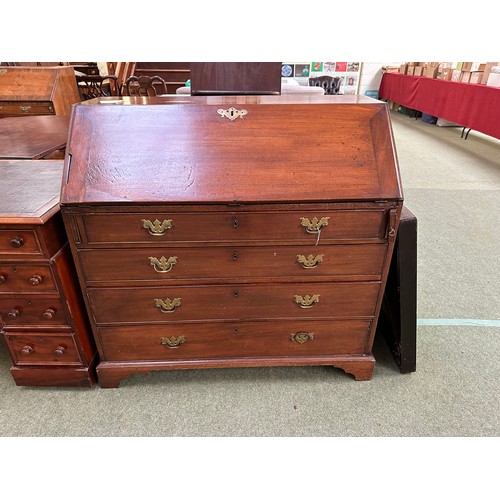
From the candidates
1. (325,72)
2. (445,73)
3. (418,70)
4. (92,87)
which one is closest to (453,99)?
(445,73)

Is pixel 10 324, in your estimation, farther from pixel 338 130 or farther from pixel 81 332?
pixel 338 130

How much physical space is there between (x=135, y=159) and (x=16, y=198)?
0.51 metres

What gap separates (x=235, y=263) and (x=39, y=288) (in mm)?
754

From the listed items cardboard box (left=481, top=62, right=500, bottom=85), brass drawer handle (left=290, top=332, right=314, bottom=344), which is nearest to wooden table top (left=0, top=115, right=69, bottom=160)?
brass drawer handle (left=290, top=332, right=314, bottom=344)

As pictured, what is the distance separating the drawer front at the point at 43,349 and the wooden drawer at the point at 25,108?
3.35 meters

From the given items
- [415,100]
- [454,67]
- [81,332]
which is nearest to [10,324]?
[81,332]

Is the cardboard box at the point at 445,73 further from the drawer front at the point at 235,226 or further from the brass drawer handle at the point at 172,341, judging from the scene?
the brass drawer handle at the point at 172,341

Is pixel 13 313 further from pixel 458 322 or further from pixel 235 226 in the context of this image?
pixel 458 322

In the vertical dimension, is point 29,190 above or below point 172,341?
above

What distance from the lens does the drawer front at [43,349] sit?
57.9 inches

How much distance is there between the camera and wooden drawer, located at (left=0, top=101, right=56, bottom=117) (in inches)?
153

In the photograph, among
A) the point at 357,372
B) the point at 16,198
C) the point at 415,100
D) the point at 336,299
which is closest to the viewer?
the point at 16,198

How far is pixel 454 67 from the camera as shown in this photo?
5762mm

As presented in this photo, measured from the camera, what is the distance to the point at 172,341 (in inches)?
60.5
